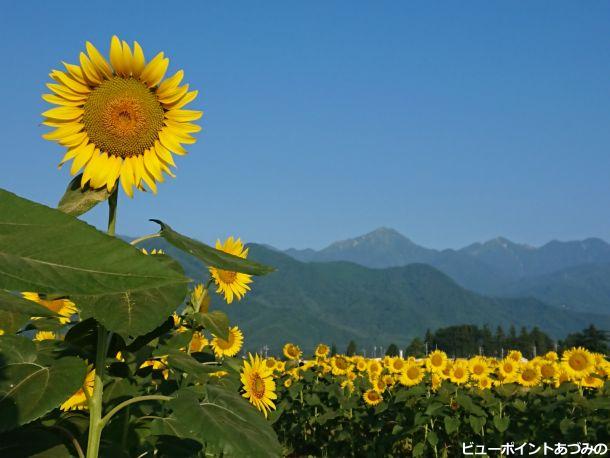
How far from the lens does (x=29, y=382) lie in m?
1.62

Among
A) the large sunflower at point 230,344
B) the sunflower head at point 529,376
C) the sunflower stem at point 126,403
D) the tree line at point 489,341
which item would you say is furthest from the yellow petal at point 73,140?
the tree line at point 489,341

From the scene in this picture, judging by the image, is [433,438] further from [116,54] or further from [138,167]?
[116,54]

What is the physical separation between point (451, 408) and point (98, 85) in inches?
356

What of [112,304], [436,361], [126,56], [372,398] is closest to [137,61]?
[126,56]

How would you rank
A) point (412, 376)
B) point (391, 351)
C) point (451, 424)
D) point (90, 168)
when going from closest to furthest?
1. point (90, 168)
2. point (451, 424)
3. point (412, 376)
4. point (391, 351)

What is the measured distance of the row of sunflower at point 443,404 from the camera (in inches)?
366

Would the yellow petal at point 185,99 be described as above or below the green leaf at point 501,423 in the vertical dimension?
above

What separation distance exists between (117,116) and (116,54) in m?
0.19

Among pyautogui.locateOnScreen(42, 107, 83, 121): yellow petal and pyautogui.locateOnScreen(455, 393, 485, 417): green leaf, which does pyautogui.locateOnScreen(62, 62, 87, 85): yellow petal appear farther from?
pyautogui.locateOnScreen(455, 393, 485, 417): green leaf

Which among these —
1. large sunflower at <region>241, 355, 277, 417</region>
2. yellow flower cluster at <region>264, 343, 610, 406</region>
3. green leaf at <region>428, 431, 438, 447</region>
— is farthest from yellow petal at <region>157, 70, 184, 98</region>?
green leaf at <region>428, 431, 438, 447</region>

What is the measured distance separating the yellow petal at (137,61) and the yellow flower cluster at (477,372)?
25.7ft

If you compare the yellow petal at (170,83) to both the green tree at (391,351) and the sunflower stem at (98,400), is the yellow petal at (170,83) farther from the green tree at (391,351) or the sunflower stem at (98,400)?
the green tree at (391,351)

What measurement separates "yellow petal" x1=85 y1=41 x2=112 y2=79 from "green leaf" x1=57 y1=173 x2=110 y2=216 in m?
0.37

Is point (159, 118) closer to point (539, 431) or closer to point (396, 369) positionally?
point (539, 431)
